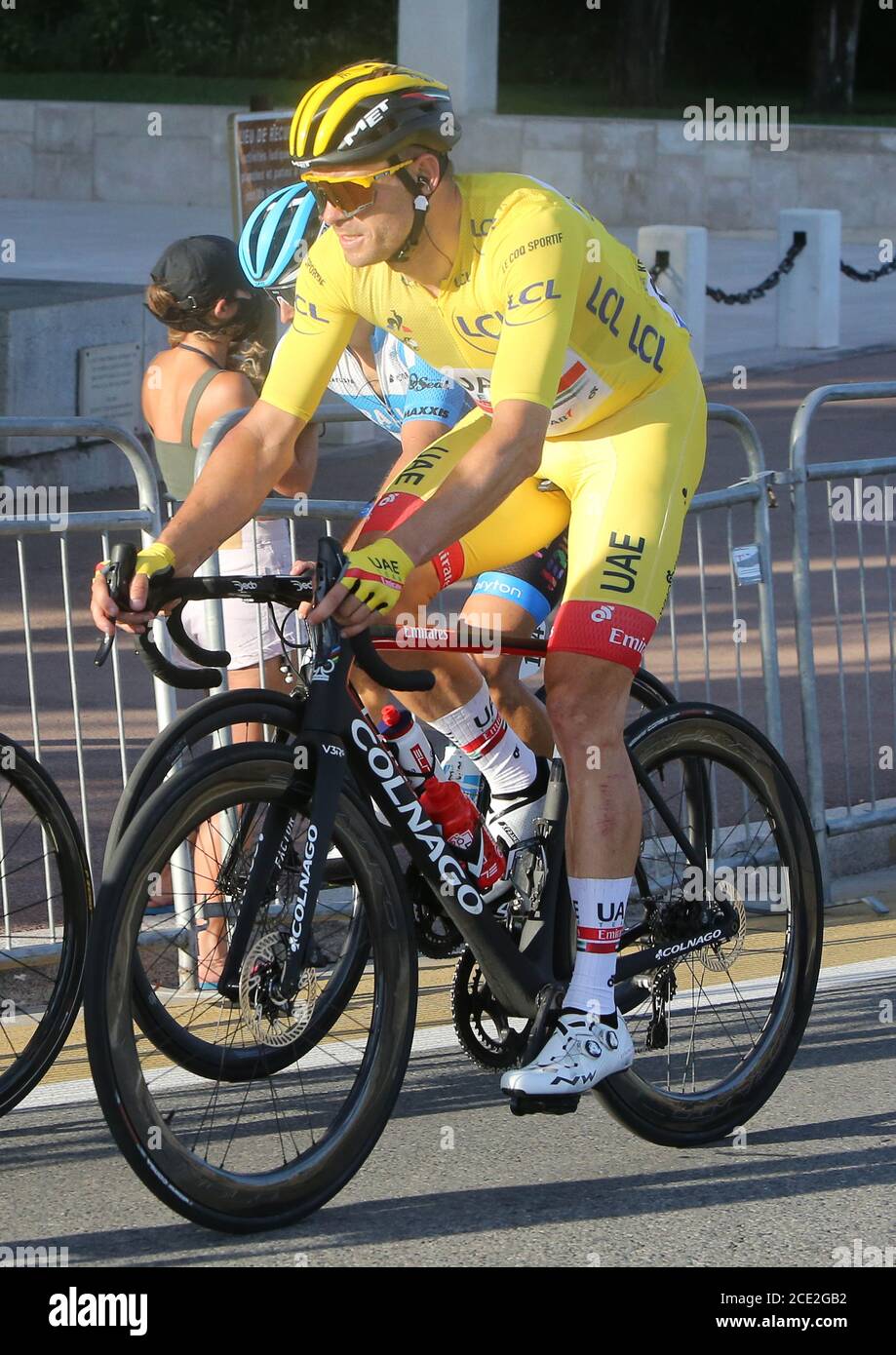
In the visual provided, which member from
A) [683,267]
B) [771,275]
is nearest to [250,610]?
[683,267]

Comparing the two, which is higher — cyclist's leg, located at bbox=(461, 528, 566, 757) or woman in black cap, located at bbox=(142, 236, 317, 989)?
woman in black cap, located at bbox=(142, 236, 317, 989)

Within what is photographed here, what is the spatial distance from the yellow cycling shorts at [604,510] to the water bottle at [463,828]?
37 cm

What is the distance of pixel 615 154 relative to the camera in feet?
103

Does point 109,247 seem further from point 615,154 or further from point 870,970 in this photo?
point 870,970

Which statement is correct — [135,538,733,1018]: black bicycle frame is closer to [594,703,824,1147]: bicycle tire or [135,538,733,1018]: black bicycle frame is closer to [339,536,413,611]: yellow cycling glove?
[339,536,413,611]: yellow cycling glove

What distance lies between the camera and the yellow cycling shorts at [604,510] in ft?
13.9

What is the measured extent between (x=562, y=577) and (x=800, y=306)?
16.3 metres

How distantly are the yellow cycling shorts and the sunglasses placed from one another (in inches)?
21.4

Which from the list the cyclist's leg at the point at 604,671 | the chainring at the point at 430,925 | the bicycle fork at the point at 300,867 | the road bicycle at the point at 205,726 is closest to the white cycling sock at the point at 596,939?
the cyclist's leg at the point at 604,671

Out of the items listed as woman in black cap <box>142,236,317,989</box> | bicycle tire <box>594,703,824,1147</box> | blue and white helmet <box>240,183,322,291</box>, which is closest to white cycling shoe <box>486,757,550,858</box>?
bicycle tire <box>594,703,824,1147</box>

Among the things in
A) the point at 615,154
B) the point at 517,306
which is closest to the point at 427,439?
the point at 517,306

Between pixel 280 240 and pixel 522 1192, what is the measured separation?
2.52 meters

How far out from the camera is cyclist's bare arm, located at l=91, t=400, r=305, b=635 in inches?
164

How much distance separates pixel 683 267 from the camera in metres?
19.1
